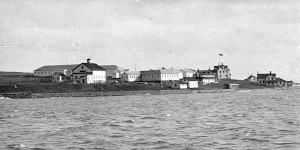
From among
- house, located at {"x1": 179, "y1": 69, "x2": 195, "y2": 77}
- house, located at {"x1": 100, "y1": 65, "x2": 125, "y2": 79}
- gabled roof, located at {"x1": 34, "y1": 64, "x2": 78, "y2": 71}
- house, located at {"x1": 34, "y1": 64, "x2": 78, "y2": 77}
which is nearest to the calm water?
house, located at {"x1": 34, "y1": 64, "x2": 78, "y2": 77}

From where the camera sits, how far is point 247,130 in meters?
28.0

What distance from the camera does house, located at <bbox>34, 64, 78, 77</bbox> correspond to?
525 feet

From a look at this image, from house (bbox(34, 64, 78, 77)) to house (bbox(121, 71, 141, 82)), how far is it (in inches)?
763

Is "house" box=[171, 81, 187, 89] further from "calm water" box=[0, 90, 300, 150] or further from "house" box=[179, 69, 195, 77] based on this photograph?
"calm water" box=[0, 90, 300, 150]

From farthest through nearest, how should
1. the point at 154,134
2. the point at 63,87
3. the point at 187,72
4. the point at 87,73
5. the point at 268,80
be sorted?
the point at 268,80 < the point at 187,72 < the point at 87,73 < the point at 63,87 < the point at 154,134

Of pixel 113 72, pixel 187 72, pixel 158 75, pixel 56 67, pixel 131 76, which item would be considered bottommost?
pixel 131 76

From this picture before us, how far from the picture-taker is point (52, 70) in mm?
161750

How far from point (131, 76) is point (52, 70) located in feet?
99.5

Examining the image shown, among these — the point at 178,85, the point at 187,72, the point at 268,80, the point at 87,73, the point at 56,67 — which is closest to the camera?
the point at 87,73

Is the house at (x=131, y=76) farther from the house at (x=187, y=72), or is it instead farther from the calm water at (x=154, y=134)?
the calm water at (x=154, y=134)

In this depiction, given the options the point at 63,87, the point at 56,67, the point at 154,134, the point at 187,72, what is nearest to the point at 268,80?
the point at 187,72

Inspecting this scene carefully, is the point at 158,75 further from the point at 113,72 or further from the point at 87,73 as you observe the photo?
the point at 87,73

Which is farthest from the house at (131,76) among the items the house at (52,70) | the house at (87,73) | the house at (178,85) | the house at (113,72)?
the house at (178,85)

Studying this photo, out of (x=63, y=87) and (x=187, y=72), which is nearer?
(x=63, y=87)
